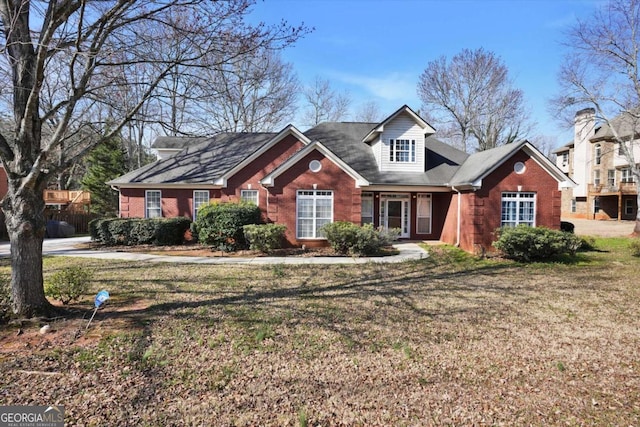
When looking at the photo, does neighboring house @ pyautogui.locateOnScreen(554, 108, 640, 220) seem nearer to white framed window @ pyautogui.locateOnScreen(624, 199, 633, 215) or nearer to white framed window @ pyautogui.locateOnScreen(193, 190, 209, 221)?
white framed window @ pyautogui.locateOnScreen(624, 199, 633, 215)

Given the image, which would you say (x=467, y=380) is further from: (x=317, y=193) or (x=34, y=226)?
(x=317, y=193)

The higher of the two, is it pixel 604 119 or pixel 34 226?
pixel 604 119

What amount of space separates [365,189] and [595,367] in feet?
40.8

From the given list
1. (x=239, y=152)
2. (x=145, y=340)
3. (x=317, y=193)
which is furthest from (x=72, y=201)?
(x=145, y=340)

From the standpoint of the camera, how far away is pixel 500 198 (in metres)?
14.6

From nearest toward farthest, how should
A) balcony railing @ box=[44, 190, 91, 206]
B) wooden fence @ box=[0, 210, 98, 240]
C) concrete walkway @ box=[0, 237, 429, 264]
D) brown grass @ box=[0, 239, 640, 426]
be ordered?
brown grass @ box=[0, 239, 640, 426], concrete walkway @ box=[0, 237, 429, 264], wooden fence @ box=[0, 210, 98, 240], balcony railing @ box=[44, 190, 91, 206]

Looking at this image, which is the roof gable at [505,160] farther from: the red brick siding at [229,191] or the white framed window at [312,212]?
the red brick siding at [229,191]

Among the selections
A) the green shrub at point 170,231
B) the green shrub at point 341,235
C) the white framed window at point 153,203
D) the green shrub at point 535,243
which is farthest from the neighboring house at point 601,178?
the white framed window at point 153,203

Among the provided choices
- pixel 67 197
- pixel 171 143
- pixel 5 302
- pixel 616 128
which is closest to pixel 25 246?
pixel 5 302

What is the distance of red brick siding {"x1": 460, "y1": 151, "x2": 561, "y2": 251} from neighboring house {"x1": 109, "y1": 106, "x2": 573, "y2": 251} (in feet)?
0.13

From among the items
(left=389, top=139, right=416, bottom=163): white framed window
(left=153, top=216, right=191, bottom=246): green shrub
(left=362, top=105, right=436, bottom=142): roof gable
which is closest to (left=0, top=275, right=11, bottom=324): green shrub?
(left=153, top=216, right=191, bottom=246): green shrub

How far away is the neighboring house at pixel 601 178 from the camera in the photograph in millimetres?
35000

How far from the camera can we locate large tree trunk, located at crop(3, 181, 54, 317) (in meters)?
5.65

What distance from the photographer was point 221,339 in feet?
17.8
